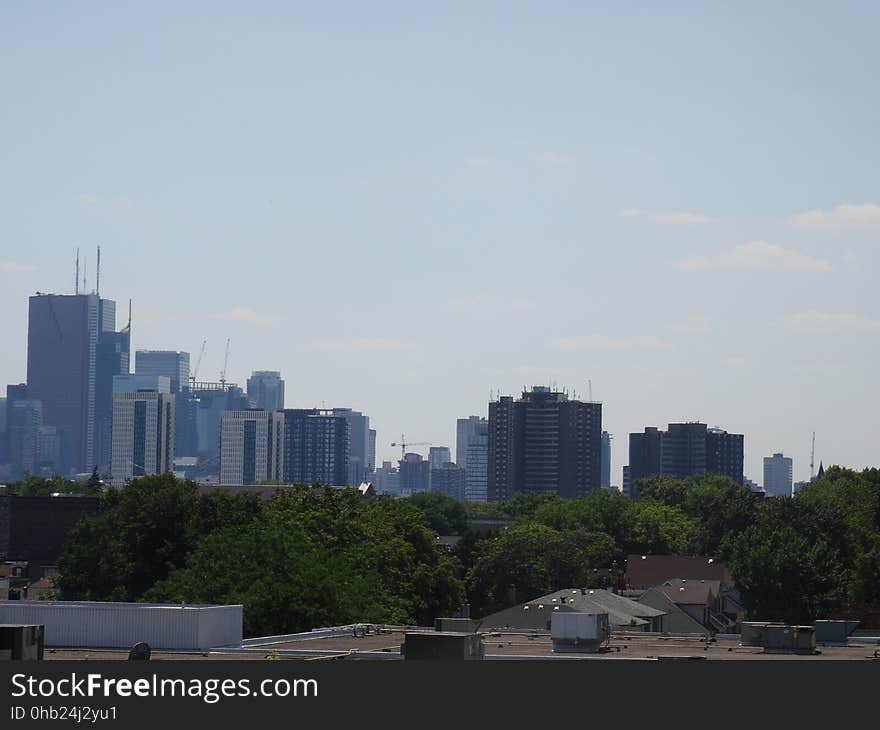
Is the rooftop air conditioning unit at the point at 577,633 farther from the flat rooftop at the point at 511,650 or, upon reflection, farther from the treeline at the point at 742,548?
the treeline at the point at 742,548

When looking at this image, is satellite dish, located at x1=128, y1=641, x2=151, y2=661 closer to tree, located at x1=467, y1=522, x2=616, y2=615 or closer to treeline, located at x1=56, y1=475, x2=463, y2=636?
treeline, located at x1=56, y1=475, x2=463, y2=636

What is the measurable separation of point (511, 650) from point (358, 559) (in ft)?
133

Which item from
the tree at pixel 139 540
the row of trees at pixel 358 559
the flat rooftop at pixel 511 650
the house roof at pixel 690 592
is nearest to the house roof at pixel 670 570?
the row of trees at pixel 358 559

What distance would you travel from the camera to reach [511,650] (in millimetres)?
49438

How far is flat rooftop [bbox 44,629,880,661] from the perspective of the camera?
45.4 m

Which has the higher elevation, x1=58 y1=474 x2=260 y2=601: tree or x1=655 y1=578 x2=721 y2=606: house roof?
x1=58 y1=474 x2=260 y2=601: tree

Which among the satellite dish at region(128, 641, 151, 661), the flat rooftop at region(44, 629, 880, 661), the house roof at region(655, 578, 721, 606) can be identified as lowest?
the flat rooftop at region(44, 629, 880, 661)

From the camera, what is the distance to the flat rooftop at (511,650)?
45.4 metres

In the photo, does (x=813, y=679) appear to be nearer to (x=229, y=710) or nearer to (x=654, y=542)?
(x=229, y=710)

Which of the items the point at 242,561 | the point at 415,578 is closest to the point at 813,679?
the point at 242,561

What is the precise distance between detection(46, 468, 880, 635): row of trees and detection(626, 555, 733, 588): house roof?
2.04m

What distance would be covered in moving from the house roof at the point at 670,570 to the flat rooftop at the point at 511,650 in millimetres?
90142

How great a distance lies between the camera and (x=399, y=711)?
25.5 meters

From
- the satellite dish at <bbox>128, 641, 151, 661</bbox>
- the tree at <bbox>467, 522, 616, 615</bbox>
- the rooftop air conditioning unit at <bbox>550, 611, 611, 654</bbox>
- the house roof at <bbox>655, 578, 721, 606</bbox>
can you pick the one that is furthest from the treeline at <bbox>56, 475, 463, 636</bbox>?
the satellite dish at <bbox>128, 641, 151, 661</bbox>
